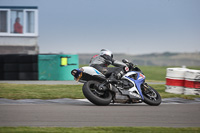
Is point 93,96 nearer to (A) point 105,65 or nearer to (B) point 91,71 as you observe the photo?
(B) point 91,71

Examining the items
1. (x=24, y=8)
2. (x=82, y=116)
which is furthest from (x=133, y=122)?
(x=24, y=8)

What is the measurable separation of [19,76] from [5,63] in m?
0.87

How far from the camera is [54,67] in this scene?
16219 millimetres

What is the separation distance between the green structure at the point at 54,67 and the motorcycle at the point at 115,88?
25.9 ft

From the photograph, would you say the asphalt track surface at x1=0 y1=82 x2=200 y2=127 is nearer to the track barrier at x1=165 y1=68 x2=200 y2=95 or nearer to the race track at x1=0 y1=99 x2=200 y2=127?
the race track at x1=0 y1=99 x2=200 y2=127

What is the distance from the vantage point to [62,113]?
6848mm

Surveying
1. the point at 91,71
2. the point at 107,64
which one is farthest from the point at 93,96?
the point at 107,64

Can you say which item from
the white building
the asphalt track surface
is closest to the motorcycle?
the asphalt track surface

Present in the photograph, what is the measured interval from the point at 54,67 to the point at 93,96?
8.75 meters

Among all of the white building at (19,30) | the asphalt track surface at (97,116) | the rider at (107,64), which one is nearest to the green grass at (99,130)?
the asphalt track surface at (97,116)

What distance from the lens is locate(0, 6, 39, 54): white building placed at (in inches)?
1301

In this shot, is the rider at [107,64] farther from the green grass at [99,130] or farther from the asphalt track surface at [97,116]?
the green grass at [99,130]

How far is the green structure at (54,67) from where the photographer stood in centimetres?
1609

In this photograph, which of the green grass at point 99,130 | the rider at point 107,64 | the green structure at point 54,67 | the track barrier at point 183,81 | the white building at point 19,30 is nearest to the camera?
the green grass at point 99,130
